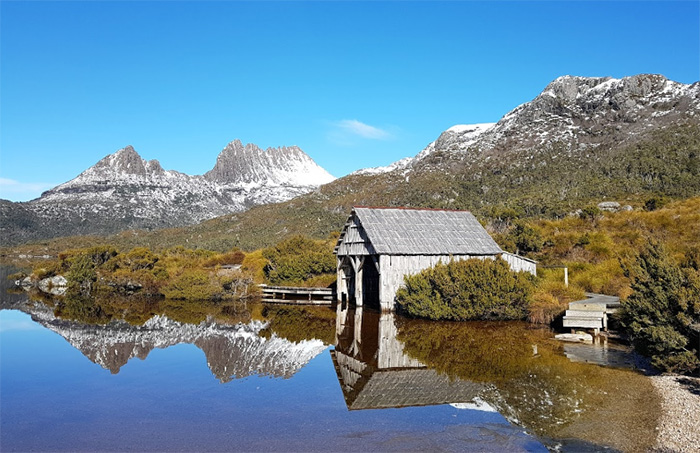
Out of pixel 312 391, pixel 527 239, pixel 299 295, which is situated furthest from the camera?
pixel 299 295

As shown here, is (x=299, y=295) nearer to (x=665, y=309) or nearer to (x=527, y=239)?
(x=527, y=239)

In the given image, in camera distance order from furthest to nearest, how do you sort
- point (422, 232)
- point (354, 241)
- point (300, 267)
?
point (300, 267) → point (354, 241) → point (422, 232)

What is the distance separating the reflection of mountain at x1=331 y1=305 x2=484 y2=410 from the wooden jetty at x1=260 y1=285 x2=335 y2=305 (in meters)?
11.4

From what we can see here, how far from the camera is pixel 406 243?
25469 mm

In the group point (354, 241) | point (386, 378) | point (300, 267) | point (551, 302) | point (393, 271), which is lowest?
point (386, 378)

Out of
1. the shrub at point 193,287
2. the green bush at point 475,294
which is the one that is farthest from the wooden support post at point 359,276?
the shrub at point 193,287

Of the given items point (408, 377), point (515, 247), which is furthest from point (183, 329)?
point (515, 247)

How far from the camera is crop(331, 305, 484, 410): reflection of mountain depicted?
11992 mm

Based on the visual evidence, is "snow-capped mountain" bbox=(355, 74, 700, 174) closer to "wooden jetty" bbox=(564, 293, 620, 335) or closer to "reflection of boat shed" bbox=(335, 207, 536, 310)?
"reflection of boat shed" bbox=(335, 207, 536, 310)

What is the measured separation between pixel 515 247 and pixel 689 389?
21.5 m

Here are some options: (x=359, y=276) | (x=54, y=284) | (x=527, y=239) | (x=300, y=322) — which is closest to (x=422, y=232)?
(x=359, y=276)

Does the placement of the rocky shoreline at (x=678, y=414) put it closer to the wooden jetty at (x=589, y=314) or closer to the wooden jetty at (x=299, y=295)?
the wooden jetty at (x=589, y=314)

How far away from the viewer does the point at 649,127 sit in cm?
7706

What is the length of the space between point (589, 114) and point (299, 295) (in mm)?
83541
